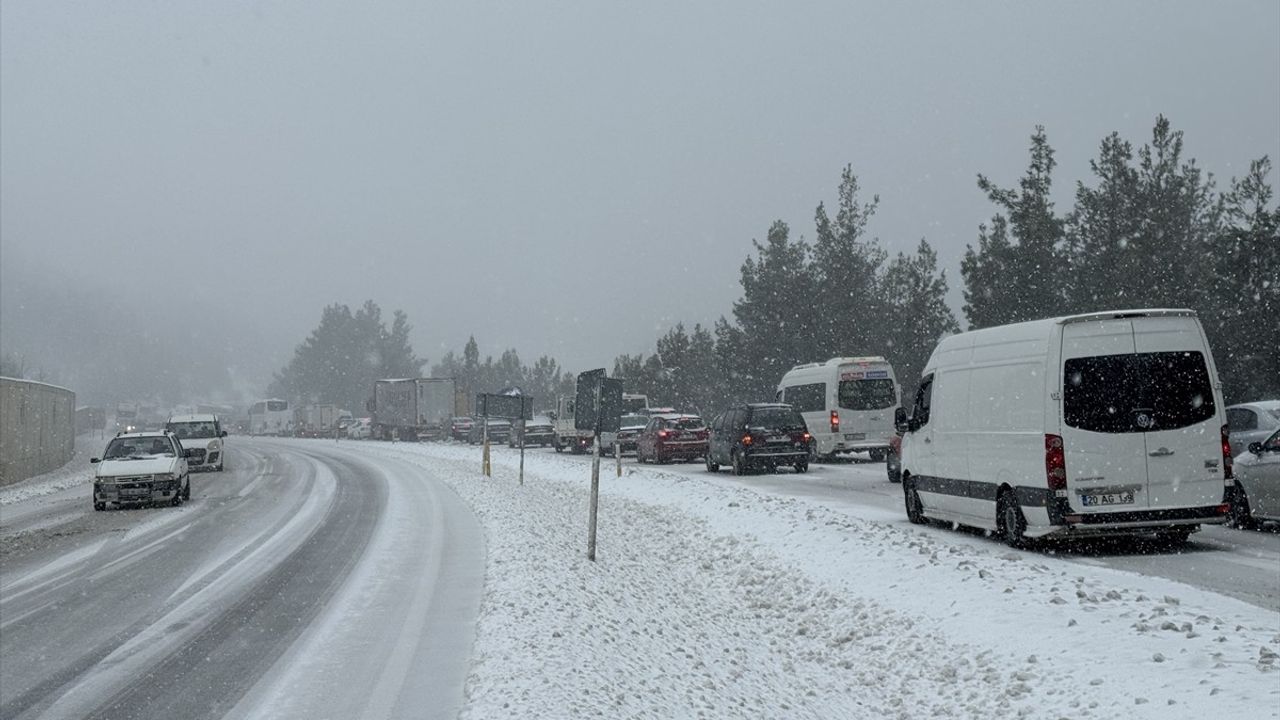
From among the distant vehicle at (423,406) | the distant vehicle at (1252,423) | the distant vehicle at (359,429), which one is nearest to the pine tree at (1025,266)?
the distant vehicle at (1252,423)

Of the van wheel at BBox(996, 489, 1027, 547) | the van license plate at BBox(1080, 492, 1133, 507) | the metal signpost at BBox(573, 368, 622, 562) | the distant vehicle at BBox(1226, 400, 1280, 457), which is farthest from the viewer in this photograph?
the distant vehicle at BBox(1226, 400, 1280, 457)

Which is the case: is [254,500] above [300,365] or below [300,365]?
below

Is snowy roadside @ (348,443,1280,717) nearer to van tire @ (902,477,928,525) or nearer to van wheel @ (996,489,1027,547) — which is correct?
van wheel @ (996,489,1027,547)

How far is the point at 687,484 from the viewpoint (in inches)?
922

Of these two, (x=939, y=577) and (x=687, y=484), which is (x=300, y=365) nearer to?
(x=687, y=484)

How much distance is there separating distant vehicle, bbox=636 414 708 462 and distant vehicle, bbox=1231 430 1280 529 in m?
20.5

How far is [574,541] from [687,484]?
8337 millimetres

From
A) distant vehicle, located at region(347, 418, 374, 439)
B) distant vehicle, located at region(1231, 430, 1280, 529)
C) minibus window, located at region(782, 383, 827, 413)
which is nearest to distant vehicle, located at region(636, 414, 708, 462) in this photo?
minibus window, located at region(782, 383, 827, 413)

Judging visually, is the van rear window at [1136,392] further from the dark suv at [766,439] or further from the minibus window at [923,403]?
the dark suv at [766,439]

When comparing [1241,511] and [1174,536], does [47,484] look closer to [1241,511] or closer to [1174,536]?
[1174,536]

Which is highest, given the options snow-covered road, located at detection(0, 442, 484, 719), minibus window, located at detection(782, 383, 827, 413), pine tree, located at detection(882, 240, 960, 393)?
pine tree, located at detection(882, 240, 960, 393)

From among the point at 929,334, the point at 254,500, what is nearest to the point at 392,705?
the point at 254,500

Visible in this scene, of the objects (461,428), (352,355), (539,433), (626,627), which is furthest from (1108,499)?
(352,355)

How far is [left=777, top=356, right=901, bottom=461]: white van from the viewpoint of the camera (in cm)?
3120
